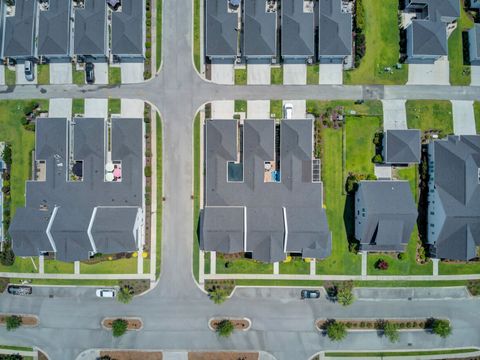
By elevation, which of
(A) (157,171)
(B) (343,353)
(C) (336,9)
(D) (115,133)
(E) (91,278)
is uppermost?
(C) (336,9)

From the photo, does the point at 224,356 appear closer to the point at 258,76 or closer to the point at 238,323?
the point at 238,323

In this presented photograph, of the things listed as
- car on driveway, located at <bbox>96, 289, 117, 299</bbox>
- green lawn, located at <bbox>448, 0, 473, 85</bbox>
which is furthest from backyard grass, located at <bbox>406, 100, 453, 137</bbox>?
car on driveway, located at <bbox>96, 289, 117, 299</bbox>

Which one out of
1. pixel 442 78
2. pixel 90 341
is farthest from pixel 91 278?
pixel 442 78

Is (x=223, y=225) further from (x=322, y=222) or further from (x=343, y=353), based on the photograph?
(x=343, y=353)

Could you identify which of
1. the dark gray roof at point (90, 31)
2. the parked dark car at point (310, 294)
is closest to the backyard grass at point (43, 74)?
the dark gray roof at point (90, 31)

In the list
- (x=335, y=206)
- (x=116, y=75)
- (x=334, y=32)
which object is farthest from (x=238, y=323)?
(x=334, y=32)

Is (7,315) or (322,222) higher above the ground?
(322,222)

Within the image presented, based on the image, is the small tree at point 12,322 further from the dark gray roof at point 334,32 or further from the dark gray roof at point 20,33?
the dark gray roof at point 334,32

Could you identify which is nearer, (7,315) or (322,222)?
(322,222)

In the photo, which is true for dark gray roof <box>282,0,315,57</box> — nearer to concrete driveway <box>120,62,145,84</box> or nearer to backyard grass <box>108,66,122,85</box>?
concrete driveway <box>120,62,145,84</box>
